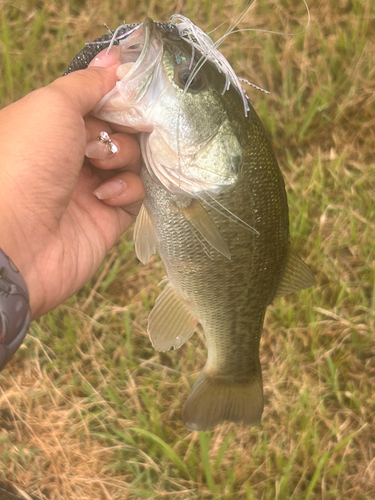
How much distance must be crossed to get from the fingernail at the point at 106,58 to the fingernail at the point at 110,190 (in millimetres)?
411

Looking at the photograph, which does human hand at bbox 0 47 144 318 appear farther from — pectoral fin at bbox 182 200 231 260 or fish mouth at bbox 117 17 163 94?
pectoral fin at bbox 182 200 231 260

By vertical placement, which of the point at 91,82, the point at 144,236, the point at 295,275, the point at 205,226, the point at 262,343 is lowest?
the point at 262,343

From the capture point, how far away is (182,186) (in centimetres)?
152

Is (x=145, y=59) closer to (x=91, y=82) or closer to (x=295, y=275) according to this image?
(x=91, y=82)

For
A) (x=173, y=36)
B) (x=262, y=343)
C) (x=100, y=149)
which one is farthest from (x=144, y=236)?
(x=262, y=343)

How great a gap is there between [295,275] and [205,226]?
506mm

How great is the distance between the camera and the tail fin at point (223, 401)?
191 cm

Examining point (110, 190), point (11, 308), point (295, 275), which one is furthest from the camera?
point (295, 275)

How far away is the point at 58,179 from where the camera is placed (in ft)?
4.82

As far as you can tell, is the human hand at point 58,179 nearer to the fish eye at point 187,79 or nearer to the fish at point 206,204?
the fish at point 206,204

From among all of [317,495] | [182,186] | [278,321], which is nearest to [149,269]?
[278,321]

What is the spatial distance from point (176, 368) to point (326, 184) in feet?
4.98

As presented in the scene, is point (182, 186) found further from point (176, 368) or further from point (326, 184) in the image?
point (326, 184)

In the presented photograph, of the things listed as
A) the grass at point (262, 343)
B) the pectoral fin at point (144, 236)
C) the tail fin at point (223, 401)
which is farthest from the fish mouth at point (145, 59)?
the grass at point (262, 343)
